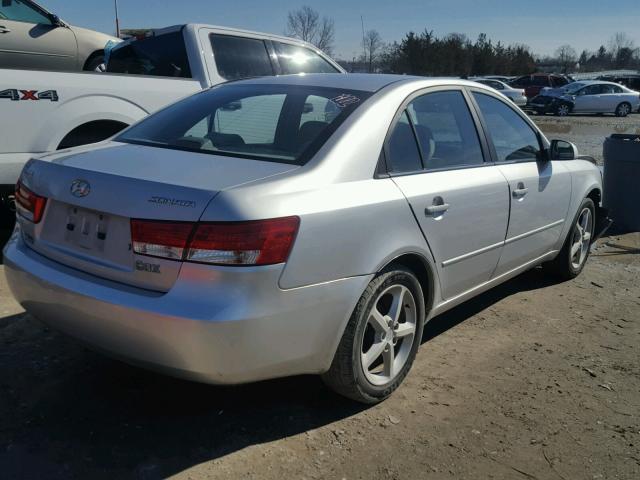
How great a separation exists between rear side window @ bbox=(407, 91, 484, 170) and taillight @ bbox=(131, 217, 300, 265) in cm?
132

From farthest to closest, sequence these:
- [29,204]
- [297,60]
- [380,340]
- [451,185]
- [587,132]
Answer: [587,132]
[297,60]
[451,185]
[380,340]
[29,204]

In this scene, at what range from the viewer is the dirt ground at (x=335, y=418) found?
107 inches

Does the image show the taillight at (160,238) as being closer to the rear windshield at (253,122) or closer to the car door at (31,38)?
the rear windshield at (253,122)

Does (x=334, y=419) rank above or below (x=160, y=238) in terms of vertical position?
below

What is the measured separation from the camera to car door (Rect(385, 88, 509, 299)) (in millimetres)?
3279

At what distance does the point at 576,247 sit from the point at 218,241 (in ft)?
13.1

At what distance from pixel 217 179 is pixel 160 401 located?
1.26m

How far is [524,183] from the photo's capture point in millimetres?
4199

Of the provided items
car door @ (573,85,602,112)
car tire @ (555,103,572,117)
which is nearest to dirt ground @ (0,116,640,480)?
car tire @ (555,103,572,117)

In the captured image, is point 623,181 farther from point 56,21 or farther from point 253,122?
point 56,21

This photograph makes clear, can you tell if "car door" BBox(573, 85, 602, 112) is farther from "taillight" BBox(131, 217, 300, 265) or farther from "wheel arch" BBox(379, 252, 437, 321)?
"taillight" BBox(131, 217, 300, 265)

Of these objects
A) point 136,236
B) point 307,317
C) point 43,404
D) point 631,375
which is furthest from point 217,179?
point 631,375

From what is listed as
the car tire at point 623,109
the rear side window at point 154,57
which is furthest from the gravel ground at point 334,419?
the car tire at point 623,109

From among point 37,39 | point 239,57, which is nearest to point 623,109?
point 239,57
